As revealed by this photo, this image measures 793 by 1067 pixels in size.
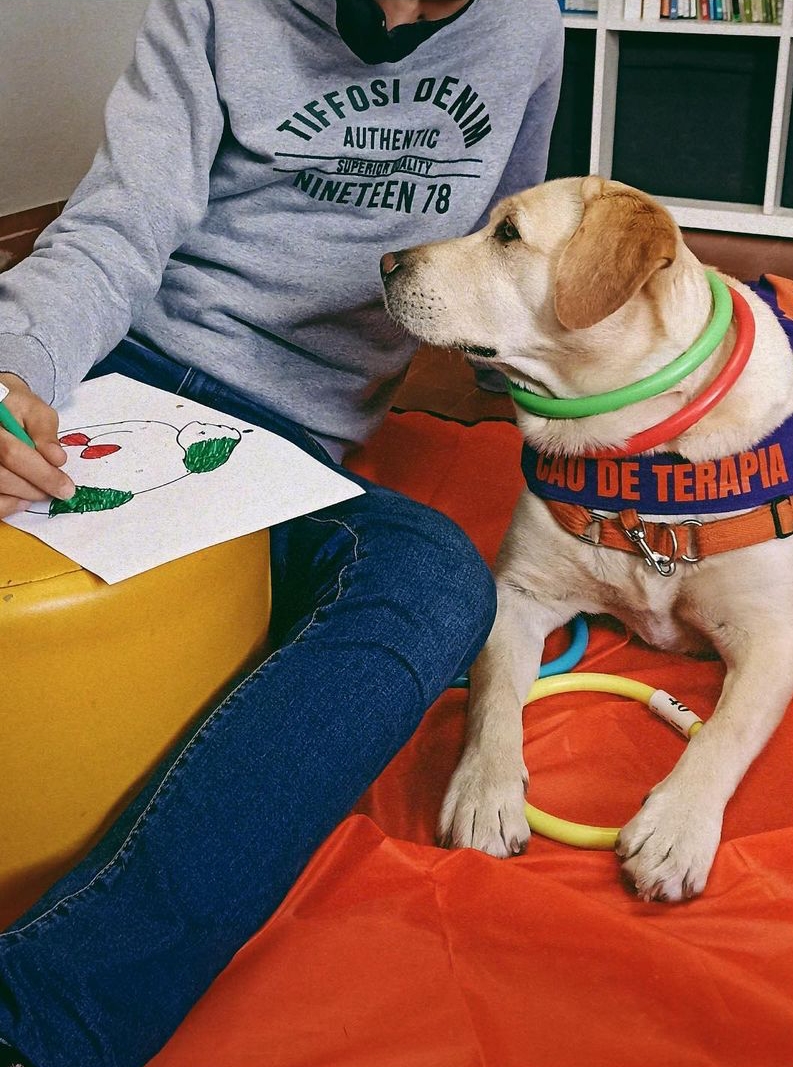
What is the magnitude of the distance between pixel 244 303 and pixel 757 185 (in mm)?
2441

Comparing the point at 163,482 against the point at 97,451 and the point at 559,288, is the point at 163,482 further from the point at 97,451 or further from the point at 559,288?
the point at 559,288

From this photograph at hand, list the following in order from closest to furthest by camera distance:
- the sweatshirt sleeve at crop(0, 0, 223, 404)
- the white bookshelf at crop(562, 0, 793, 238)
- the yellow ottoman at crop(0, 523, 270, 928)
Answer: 1. the yellow ottoman at crop(0, 523, 270, 928)
2. the sweatshirt sleeve at crop(0, 0, 223, 404)
3. the white bookshelf at crop(562, 0, 793, 238)

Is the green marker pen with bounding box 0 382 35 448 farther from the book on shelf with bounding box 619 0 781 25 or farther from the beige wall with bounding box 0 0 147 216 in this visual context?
the book on shelf with bounding box 619 0 781 25

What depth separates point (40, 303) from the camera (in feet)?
3.70

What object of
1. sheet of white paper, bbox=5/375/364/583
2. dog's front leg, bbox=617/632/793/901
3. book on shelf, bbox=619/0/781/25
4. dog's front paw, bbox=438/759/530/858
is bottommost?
dog's front paw, bbox=438/759/530/858

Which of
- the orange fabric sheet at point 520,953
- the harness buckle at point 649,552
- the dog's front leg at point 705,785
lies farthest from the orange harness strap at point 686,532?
the orange fabric sheet at point 520,953

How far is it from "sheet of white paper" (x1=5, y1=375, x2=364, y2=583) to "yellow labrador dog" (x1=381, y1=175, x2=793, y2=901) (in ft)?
0.90

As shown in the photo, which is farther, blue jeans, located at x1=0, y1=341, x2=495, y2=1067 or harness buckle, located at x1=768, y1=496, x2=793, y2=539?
harness buckle, located at x1=768, y1=496, x2=793, y2=539

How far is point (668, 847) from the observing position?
40.4 inches

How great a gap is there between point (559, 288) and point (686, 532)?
1.04 feet

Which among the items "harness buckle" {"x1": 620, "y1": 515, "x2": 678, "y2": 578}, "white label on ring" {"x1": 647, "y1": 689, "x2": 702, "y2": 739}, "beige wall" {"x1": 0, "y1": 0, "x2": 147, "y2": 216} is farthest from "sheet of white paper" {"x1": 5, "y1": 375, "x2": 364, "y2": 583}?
"beige wall" {"x1": 0, "y1": 0, "x2": 147, "y2": 216}

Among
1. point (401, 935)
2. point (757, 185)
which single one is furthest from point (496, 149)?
point (757, 185)

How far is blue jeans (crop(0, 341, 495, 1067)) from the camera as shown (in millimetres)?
815

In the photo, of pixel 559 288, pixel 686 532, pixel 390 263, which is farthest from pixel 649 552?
pixel 390 263
